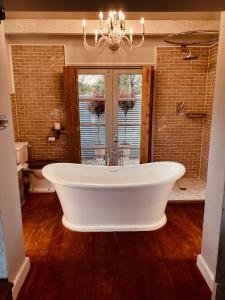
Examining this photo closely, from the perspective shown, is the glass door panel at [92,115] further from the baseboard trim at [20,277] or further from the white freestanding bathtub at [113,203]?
the baseboard trim at [20,277]

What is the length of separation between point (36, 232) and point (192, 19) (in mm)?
3729

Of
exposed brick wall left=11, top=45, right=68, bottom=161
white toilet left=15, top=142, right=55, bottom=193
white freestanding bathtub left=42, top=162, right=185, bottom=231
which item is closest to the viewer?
white freestanding bathtub left=42, top=162, right=185, bottom=231

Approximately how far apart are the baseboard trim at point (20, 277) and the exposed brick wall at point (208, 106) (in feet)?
10.7

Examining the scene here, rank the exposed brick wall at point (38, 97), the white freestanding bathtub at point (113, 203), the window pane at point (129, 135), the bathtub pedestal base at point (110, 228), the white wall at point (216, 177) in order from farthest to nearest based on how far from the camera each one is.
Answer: the window pane at point (129, 135), the exposed brick wall at point (38, 97), the bathtub pedestal base at point (110, 228), the white freestanding bathtub at point (113, 203), the white wall at point (216, 177)

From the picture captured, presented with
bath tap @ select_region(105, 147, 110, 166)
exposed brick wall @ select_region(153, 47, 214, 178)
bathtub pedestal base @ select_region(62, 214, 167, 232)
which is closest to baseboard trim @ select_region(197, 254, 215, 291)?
bathtub pedestal base @ select_region(62, 214, 167, 232)

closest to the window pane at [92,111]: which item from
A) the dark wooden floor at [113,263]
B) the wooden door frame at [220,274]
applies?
the dark wooden floor at [113,263]

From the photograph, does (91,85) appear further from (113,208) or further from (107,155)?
(113,208)

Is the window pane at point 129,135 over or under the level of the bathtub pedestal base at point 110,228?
over

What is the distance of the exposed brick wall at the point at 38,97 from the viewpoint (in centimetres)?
387

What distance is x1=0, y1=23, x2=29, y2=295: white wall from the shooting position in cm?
167

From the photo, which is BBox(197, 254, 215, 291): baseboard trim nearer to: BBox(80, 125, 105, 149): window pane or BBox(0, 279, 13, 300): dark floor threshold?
BBox(0, 279, 13, 300): dark floor threshold

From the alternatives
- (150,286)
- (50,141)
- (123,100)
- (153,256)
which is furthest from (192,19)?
(150,286)

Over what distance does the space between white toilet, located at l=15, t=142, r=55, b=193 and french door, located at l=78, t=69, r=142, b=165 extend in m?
0.76

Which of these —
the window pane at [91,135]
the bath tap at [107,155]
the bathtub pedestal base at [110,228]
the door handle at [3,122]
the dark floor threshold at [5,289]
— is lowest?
the bathtub pedestal base at [110,228]
